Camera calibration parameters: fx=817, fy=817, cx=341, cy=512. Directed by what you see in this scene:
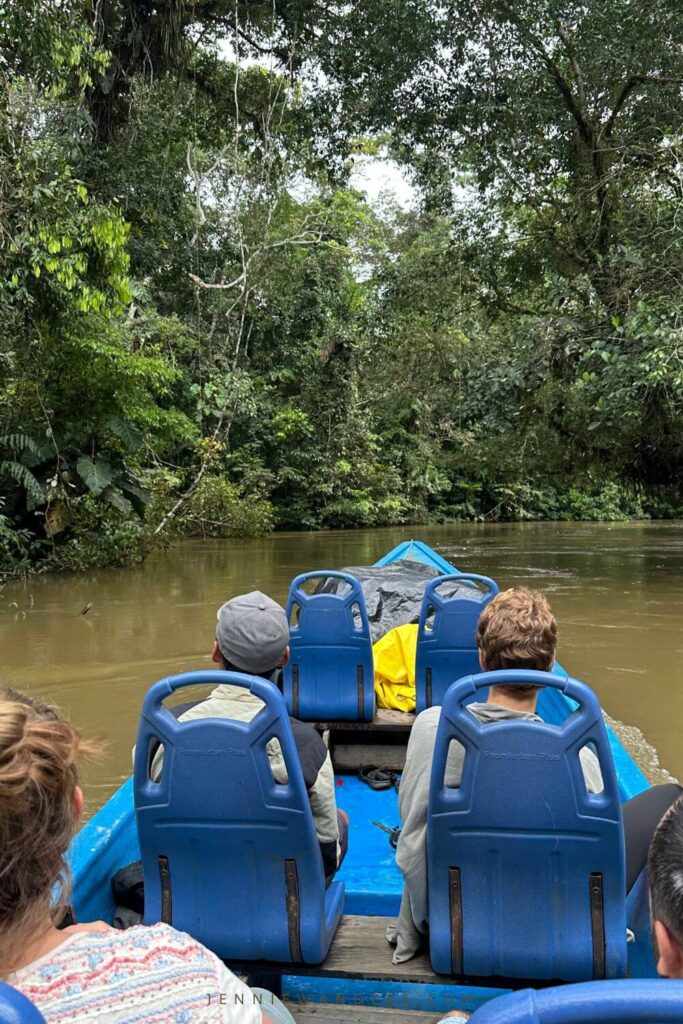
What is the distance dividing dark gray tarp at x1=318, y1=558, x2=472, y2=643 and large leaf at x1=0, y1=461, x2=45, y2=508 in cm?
691

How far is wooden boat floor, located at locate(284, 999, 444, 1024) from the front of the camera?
2.05 meters

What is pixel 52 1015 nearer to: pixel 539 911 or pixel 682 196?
pixel 539 911

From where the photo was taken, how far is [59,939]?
1.04m

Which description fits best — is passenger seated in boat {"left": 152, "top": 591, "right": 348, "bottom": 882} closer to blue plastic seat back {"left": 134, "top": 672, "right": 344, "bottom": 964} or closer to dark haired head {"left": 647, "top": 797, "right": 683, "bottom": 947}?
blue plastic seat back {"left": 134, "top": 672, "right": 344, "bottom": 964}

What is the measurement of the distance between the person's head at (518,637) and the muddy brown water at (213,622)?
127 centimetres

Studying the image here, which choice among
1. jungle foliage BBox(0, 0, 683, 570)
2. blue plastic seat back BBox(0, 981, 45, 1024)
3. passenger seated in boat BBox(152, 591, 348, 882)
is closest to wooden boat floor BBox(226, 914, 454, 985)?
passenger seated in boat BBox(152, 591, 348, 882)

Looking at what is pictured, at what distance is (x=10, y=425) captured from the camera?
40.9 ft

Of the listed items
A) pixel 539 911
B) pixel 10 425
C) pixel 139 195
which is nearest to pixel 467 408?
pixel 139 195

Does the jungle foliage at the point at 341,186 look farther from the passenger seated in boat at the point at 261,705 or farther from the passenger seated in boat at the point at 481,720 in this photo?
the passenger seated in boat at the point at 481,720

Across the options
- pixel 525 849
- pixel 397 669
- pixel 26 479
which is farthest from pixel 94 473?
pixel 525 849

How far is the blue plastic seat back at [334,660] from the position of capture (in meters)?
3.99

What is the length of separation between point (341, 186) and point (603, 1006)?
13862mm

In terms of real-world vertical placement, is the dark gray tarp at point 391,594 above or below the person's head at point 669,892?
below

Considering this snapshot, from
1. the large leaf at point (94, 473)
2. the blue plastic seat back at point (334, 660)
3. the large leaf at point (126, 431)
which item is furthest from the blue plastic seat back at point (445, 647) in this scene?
the large leaf at point (126, 431)
